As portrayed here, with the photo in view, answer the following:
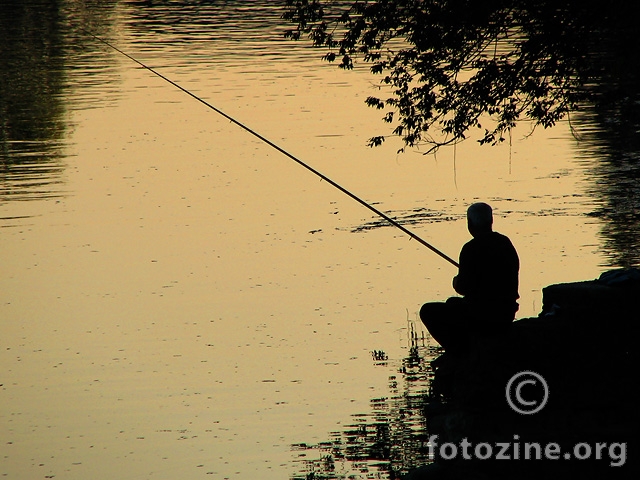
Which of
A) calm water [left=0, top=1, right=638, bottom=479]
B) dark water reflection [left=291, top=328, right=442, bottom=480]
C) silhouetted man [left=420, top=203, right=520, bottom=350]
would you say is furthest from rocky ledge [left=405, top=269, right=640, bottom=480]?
calm water [left=0, top=1, right=638, bottom=479]

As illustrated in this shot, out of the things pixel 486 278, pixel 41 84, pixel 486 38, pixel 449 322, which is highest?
pixel 486 38

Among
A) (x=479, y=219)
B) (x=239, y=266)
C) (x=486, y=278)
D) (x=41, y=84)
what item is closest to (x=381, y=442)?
(x=486, y=278)

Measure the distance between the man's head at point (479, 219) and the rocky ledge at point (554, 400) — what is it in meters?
0.57

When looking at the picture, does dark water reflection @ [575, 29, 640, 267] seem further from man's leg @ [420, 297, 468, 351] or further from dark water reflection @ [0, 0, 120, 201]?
dark water reflection @ [0, 0, 120, 201]

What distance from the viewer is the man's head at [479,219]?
21.6 feet

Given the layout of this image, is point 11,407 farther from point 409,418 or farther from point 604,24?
point 604,24

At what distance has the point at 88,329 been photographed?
32.7 ft

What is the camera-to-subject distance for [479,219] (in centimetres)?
657

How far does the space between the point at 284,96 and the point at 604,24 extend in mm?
14075

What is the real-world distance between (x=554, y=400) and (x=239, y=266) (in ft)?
19.5

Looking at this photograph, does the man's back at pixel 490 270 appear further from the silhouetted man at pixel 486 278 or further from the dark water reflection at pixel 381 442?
the dark water reflection at pixel 381 442

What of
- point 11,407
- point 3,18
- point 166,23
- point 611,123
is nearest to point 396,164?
point 611,123

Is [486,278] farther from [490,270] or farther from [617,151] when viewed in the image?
[617,151]

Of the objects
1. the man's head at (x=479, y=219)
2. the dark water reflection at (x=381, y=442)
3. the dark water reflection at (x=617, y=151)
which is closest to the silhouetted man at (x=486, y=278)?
the man's head at (x=479, y=219)
